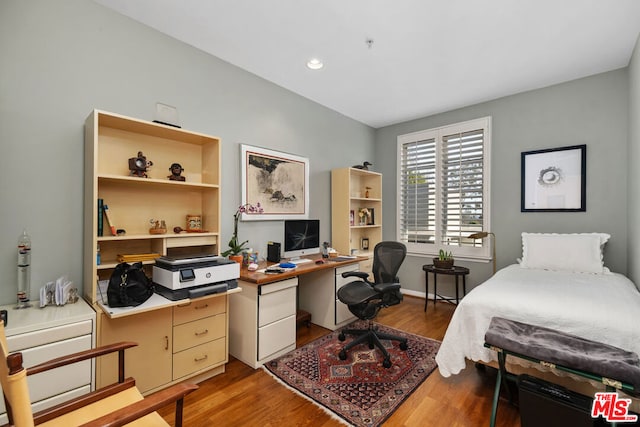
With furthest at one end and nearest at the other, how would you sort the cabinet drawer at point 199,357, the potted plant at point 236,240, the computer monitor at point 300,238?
the computer monitor at point 300,238 → the potted plant at point 236,240 → the cabinet drawer at point 199,357

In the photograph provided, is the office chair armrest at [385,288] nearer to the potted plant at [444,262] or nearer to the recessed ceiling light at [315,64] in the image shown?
the potted plant at [444,262]

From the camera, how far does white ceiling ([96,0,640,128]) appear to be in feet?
7.23

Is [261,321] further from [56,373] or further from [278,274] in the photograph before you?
[56,373]

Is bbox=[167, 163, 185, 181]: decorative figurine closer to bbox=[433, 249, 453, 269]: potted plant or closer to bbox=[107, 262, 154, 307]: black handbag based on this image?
bbox=[107, 262, 154, 307]: black handbag

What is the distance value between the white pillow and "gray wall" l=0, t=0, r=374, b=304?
11.3 ft

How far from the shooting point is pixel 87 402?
1.32m

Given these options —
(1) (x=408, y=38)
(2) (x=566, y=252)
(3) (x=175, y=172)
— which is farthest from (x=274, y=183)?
(2) (x=566, y=252)

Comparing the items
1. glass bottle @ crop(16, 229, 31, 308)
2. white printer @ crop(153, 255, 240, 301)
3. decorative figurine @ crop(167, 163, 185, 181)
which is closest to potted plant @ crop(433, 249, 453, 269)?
white printer @ crop(153, 255, 240, 301)

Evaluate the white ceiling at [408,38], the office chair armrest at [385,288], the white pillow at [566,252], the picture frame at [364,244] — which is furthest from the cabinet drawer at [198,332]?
the white pillow at [566,252]

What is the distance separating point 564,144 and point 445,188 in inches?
57.0

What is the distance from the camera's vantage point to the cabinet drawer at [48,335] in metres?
1.47

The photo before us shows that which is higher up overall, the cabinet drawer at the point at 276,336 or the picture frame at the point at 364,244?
the picture frame at the point at 364,244

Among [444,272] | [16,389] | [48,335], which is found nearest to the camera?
[16,389]

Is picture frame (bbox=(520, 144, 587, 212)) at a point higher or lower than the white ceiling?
lower
